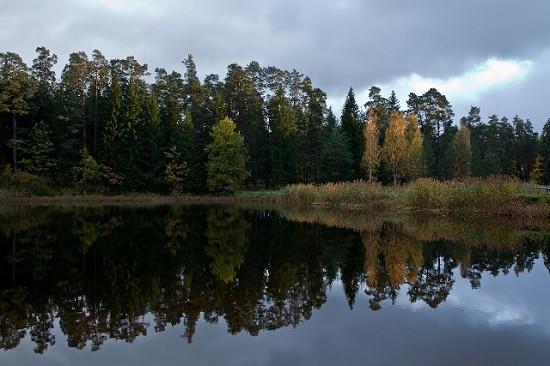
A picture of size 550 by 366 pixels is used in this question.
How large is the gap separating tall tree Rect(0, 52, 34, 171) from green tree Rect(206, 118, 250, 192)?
19339mm

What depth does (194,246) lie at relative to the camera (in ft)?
54.6

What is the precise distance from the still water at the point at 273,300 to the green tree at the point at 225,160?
30.9m

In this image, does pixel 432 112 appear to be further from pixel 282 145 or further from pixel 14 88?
pixel 14 88

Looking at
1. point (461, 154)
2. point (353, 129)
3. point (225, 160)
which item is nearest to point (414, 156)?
point (353, 129)

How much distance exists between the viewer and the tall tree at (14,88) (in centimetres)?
4507

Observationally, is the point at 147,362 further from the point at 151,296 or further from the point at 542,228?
the point at 542,228

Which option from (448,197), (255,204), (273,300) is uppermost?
(448,197)

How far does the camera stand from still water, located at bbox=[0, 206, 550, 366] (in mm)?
6992

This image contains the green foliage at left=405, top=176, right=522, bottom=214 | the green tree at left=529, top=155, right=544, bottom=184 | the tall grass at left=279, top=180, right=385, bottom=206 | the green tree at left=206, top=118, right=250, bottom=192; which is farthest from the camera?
the green tree at left=529, top=155, right=544, bottom=184

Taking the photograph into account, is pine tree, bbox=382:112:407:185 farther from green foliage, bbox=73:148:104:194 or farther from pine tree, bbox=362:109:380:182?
green foliage, bbox=73:148:104:194

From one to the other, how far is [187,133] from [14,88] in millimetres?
17837

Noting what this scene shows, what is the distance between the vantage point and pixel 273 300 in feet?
31.5

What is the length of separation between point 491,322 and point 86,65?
54.2 metres

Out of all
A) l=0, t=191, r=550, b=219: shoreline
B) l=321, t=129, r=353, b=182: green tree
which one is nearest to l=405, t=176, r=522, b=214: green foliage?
l=0, t=191, r=550, b=219: shoreline
